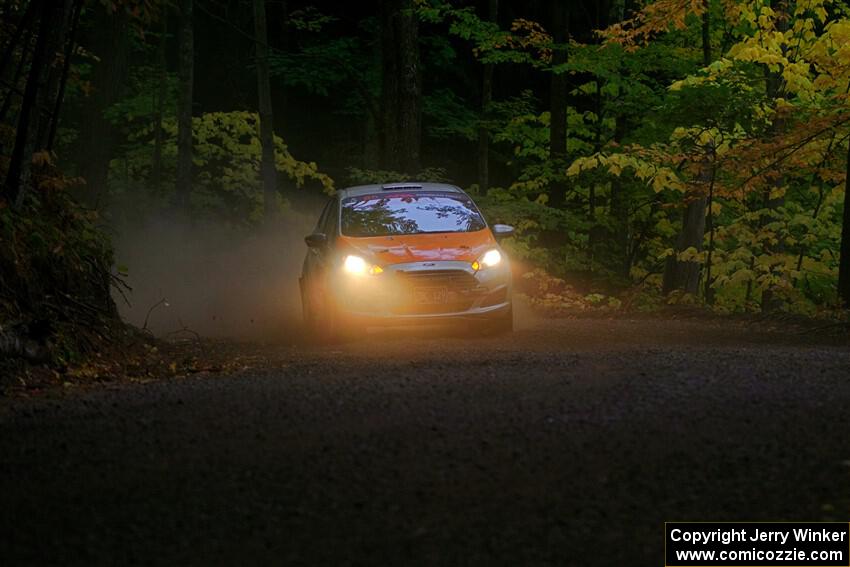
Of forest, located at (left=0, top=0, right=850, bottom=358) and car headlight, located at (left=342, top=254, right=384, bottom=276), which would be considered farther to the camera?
car headlight, located at (left=342, top=254, right=384, bottom=276)

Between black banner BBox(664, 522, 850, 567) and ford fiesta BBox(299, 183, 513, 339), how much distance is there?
826 cm

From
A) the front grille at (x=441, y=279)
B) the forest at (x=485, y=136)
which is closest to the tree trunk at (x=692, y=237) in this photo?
the forest at (x=485, y=136)

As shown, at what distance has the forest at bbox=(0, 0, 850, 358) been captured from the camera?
1247cm

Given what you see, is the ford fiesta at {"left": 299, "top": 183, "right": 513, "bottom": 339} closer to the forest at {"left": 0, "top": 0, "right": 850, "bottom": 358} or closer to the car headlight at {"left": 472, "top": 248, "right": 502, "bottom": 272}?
the car headlight at {"left": 472, "top": 248, "right": 502, "bottom": 272}

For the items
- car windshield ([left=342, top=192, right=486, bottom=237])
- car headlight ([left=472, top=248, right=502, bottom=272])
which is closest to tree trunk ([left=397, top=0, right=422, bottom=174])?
car windshield ([left=342, top=192, right=486, bottom=237])

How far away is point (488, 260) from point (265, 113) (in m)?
15.6

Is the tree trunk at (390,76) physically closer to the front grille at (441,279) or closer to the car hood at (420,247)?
the car hood at (420,247)

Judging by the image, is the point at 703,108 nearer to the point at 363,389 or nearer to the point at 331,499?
the point at 363,389

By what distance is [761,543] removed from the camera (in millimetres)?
4812

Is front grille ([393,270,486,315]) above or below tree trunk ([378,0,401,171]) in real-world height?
below

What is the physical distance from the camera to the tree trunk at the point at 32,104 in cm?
1120

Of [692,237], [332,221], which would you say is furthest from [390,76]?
[332,221]

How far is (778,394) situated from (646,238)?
77.9ft

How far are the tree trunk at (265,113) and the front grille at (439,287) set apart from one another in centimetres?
1533
